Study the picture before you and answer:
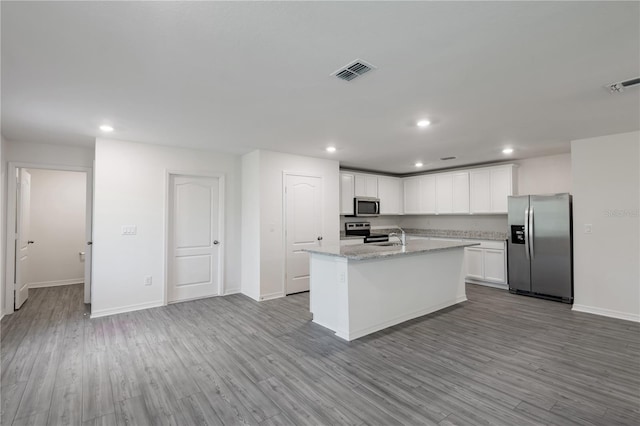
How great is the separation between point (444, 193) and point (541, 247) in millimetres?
2307

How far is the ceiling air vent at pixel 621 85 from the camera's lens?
8.36ft

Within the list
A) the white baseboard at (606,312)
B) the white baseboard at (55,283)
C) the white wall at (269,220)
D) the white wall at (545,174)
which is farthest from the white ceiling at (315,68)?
the white baseboard at (55,283)

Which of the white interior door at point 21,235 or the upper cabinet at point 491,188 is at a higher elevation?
the upper cabinet at point 491,188

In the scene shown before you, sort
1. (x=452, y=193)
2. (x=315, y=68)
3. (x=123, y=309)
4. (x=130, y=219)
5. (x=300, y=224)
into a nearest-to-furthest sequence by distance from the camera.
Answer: (x=315, y=68), (x=123, y=309), (x=130, y=219), (x=300, y=224), (x=452, y=193)

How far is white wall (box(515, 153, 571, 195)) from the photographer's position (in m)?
5.49

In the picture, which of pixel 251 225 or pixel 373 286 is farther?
pixel 251 225

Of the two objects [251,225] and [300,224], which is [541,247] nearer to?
[300,224]

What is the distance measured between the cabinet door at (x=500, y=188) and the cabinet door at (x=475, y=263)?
0.89 metres

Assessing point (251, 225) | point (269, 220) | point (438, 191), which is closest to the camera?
point (269, 220)

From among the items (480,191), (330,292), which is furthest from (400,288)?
(480,191)

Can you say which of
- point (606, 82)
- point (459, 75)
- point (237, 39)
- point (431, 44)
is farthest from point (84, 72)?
point (606, 82)

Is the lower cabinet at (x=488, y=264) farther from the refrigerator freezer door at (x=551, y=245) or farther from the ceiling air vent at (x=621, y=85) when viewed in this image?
the ceiling air vent at (x=621, y=85)

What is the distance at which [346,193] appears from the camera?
6.61 m

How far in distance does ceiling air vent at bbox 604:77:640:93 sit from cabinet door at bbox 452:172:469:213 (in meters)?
3.90
